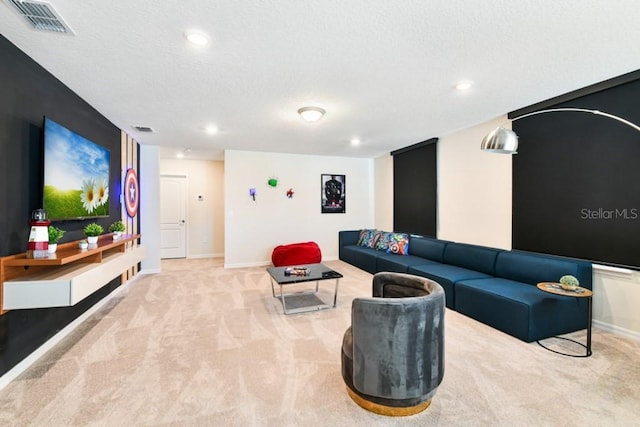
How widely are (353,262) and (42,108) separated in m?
5.39

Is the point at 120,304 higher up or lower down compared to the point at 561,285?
lower down

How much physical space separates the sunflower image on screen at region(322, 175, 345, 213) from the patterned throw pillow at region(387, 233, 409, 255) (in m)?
1.82

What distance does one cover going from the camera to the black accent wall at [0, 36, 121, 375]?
2.27 meters

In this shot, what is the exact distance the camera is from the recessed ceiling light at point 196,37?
7.02 ft

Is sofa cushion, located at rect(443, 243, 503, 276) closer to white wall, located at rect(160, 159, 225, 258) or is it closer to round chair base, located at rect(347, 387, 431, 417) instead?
round chair base, located at rect(347, 387, 431, 417)

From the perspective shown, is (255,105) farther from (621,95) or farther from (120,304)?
(621,95)

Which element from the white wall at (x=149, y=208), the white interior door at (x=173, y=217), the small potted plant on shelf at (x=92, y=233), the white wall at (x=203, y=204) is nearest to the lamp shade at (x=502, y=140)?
the small potted plant on shelf at (x=92, y=233)

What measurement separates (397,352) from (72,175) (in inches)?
137

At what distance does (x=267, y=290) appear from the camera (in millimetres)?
4633

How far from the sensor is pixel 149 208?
573 cm

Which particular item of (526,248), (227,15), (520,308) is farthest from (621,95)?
(227,15)

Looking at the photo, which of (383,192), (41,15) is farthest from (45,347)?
(383,192)

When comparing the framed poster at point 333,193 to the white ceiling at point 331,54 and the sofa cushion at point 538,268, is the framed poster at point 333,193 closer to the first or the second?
the white ceiling at point 331,54

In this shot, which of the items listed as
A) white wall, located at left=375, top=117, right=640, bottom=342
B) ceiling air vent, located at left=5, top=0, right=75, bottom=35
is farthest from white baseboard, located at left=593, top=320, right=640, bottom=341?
ceiling air vent, located at left=5, top=0, right=75, bottom=35
